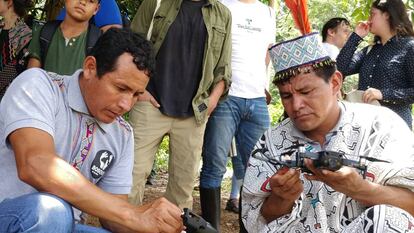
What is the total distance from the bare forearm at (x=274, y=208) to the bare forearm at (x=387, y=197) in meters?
0.31

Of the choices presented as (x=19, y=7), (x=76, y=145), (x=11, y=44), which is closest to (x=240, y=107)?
(x=11, y=44)

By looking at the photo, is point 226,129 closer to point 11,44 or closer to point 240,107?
point 240,107

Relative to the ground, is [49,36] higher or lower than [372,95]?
higher

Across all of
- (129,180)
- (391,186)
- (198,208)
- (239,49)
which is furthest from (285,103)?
(198,208)

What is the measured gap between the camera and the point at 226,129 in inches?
183

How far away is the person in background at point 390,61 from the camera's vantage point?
4559 mm

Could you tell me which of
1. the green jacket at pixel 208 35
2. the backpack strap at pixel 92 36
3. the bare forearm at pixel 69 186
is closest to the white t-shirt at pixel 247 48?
the green jacket at pixel 208 35

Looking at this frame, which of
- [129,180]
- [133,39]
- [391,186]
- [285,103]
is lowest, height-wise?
[129,180]

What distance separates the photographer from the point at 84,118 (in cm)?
284

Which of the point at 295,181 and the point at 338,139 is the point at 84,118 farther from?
the point at 338,139

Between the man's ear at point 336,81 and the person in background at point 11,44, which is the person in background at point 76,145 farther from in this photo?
the person in background at point 11,44

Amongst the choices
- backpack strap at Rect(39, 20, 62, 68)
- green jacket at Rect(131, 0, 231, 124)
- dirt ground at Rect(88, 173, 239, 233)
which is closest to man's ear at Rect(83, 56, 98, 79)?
backpack strap at Rect(39, 20, 62, 68)

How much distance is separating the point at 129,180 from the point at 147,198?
3.29 metres

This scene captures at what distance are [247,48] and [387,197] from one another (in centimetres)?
236
